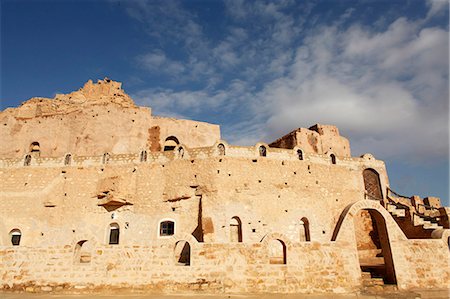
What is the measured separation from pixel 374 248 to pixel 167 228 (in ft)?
43.8

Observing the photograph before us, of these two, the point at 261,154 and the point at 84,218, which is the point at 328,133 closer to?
the point at 261,154

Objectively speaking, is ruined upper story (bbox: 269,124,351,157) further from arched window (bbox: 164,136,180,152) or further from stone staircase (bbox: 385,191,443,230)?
arched window (bbox: 164,136,180,152)

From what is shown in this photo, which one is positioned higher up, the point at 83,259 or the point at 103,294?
the point at 83,259

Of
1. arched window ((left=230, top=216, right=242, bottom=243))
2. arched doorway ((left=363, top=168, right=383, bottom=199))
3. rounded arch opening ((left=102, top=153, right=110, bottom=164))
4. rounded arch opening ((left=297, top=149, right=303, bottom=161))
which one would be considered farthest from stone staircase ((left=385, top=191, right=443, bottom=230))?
rounded arch opening ((left=102, top=153, right=110, bottom=164))

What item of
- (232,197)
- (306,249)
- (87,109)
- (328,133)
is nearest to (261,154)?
(232,197)

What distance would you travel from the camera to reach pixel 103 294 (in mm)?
12688

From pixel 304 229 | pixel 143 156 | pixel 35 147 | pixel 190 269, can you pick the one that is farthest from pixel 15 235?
pixel 304 229

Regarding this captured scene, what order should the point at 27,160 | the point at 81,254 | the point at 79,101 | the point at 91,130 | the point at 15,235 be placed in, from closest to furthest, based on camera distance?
the point at 81,254 < the point at 15,235 < the point at 27,160 < the point at 91,130 < the point at 79,101

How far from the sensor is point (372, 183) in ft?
74.3

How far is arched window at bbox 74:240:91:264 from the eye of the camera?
44.7 ft

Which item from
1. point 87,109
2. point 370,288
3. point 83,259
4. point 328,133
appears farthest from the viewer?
point 328,133

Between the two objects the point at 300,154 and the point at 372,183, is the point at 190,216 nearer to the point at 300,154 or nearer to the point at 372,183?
the point at 300,154

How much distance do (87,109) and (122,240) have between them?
1202 centimetres

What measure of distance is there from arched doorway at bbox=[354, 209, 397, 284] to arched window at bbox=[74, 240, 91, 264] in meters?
13.5
